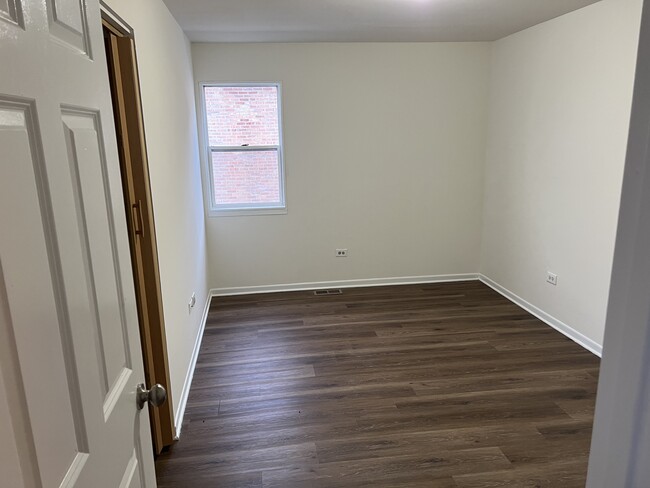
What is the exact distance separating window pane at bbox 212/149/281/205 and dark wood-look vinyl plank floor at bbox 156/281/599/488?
118cm

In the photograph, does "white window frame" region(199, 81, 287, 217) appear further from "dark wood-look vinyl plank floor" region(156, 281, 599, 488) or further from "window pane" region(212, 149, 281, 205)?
"dark wood-look vinyl plank floor" region(156, 281, 599, 488)

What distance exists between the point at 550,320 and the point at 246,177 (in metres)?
3.18

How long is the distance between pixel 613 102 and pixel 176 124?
302 cm

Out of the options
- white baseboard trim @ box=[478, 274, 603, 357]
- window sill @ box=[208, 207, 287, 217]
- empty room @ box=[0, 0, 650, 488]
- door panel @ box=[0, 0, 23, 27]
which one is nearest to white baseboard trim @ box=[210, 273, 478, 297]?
empty room @ box=[0, 0, 650, 488]

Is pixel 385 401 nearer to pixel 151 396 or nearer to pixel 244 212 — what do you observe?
pixel 151 396

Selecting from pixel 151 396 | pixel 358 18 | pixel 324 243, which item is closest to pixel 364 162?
pixel 324 243

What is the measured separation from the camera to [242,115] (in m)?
4.32

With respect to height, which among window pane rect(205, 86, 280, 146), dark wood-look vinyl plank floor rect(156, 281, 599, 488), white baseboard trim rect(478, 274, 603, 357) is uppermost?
window pane rect(205, 86, 280, 146)

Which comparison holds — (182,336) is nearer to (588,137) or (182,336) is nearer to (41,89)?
(41,89)

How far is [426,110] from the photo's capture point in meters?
4.44

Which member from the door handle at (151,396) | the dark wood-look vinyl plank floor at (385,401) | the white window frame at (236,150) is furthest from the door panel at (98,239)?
the white window frame at (236,150)

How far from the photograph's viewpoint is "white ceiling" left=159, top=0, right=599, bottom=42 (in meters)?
2.93

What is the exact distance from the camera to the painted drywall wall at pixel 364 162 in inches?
167

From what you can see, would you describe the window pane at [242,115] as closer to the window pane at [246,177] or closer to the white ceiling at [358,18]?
the window pane at [246,177]
